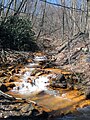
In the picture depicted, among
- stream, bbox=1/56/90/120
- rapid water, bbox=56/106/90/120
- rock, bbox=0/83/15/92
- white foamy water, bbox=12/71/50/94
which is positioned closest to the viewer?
rapid water, bbox=56/106/90/120

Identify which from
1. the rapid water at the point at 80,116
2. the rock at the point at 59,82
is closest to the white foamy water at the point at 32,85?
the rock at the point at 59,82

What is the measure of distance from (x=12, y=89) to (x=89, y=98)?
3.13 meters

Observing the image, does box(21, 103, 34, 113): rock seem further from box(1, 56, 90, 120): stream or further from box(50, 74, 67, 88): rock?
box(50, 74, 67, 88): rock

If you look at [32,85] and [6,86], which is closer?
[6,86]

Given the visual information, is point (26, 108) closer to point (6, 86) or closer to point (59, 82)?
point (6, 86)

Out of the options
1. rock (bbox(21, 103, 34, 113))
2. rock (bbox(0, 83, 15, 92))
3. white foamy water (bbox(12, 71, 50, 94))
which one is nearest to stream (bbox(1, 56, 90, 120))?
white foamy water (bbox(12, 71, 50, 94))

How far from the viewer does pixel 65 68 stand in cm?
1484

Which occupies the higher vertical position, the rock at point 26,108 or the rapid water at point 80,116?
the rock at point 26,108

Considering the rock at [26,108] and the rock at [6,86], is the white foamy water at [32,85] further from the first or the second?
the rock at [26,108]

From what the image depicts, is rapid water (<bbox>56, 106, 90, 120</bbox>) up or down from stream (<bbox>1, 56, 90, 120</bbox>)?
down

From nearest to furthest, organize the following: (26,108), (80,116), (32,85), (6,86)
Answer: (26,108), (80,116), (6,86), (32,85)

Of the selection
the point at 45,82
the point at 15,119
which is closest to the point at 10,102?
the point at 15,119

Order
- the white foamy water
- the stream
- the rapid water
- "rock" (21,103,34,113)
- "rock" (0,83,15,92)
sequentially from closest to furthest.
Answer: "rock" (21,103,34,113), the rapid water, the stream, "rock" (0,83,15,92), the white foamy water

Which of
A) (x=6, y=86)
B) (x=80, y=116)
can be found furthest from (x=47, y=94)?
(x=80, y=116)
